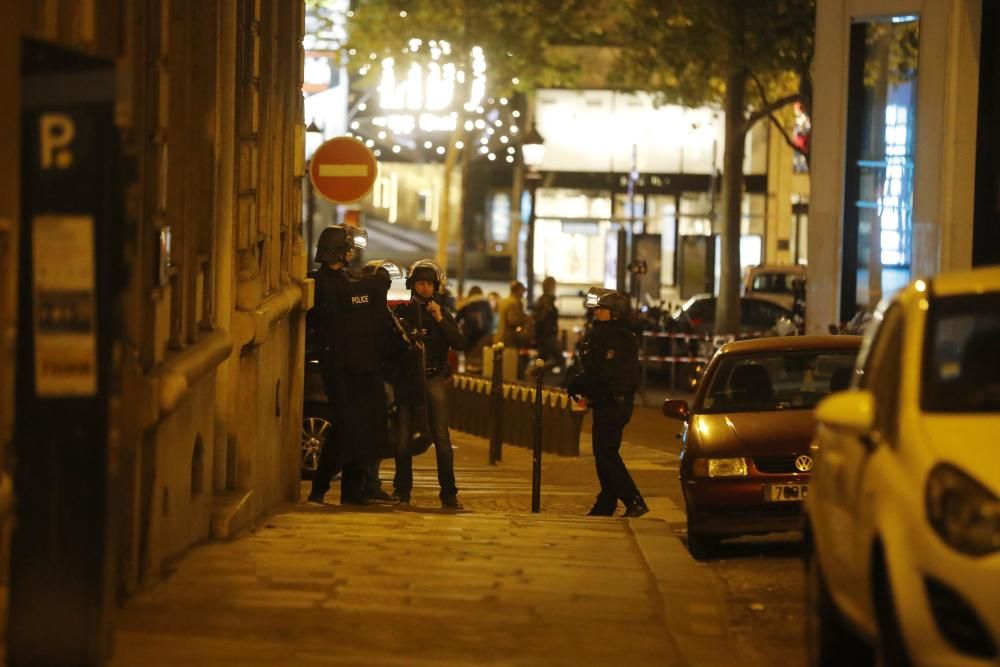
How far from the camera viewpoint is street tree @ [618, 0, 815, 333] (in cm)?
3275

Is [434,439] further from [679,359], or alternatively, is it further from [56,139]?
[679,359]

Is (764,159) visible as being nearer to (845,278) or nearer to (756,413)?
(845,278)

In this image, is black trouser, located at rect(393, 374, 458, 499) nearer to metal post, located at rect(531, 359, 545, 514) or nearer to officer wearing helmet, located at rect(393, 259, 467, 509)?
officer wearing helmet, located at rect(393, 259, 467, 509)

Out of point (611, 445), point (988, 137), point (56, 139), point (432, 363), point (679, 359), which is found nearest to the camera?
point (56, 139)

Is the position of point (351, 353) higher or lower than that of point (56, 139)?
lower

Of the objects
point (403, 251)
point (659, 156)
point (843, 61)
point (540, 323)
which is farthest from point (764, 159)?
point (843, 61)

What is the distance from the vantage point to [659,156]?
52375mm

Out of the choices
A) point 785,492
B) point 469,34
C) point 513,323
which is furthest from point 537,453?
point 469,34

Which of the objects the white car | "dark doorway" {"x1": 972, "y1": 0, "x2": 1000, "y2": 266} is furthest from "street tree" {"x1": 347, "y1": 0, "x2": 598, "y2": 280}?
the white car

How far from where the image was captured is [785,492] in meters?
11.5

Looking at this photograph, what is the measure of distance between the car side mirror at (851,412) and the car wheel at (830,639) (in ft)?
2.62

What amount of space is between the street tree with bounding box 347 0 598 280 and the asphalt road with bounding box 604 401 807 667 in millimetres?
30151

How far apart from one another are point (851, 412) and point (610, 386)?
25.2 feet

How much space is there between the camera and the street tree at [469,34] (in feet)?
145
